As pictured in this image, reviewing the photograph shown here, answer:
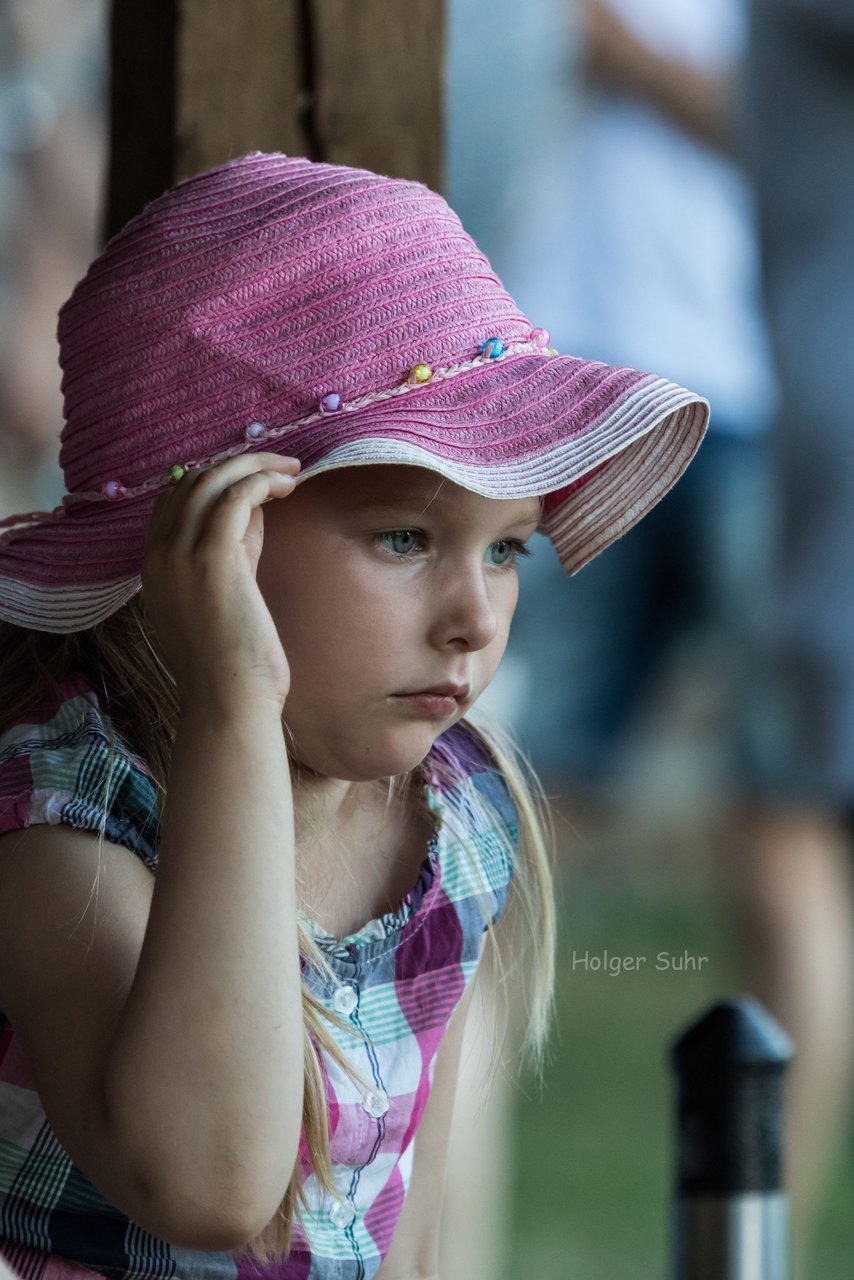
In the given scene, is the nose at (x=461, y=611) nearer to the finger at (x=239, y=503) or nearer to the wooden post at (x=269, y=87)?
the finger at (x=239, y=503)

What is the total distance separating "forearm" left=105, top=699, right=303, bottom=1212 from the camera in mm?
1164

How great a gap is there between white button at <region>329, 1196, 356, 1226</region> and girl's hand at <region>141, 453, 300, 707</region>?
54 cm

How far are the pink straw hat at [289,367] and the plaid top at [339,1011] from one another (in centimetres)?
14

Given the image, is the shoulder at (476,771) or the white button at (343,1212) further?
the shoulder at (476,771)

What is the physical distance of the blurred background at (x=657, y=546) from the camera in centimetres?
290

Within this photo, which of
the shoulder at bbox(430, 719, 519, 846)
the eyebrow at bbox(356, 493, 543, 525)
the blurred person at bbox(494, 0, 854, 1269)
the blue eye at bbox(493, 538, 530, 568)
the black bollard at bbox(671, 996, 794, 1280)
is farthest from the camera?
the blurred person at bbox(494, 0, 854, 1269)

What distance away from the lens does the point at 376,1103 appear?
1.57 metres

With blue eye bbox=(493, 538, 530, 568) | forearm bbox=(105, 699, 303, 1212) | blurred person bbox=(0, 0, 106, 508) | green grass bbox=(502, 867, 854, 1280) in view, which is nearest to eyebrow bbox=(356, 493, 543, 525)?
blue eye bbox=(493, 538, 530, 568)

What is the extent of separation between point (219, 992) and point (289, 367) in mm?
495

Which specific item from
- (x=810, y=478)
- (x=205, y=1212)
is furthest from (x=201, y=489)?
(x=810, y=478)

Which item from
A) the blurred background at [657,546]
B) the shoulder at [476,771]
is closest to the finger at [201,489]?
the shoulder at [476,771]

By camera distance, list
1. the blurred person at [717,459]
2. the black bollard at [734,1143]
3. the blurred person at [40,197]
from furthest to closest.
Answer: the blurred person at [40,197], the blurred person at [717,459], the black bollard at [734,1143]

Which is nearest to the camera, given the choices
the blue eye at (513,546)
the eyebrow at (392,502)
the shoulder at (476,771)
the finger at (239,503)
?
the finger at (239,503)

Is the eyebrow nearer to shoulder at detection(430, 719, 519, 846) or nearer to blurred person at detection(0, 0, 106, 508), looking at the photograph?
shoulder at detection(430, 719, 519, 846)
